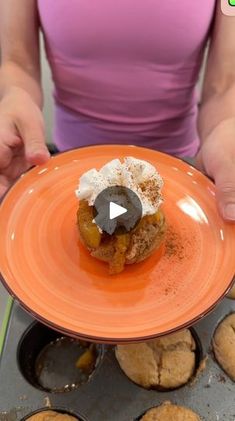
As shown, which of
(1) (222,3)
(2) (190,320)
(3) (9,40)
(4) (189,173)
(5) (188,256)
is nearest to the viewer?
(2) (190,320)

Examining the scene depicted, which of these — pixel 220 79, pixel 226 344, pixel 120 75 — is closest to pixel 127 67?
pixel 120 75

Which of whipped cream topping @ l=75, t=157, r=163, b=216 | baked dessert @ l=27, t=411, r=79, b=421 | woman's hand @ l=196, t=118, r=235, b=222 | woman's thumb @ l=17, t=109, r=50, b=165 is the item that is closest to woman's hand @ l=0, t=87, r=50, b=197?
woman's thumb @ l=17, t=109, r=50, b=165

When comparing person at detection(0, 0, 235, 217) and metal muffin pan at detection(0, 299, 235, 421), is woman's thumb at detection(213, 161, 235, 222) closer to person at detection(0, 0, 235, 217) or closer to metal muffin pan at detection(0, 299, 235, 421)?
person at detection(0, 0, 235, 217)

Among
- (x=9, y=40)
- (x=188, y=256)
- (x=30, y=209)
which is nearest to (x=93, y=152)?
(x=30, y=209)

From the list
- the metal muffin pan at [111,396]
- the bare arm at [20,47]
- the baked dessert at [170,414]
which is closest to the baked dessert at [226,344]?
the metal muffin pan at [111,396]

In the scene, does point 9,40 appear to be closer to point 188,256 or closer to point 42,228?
point 42,228

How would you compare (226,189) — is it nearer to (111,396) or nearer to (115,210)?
(115,210)
